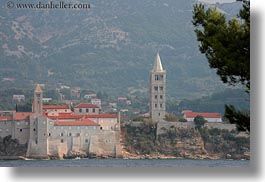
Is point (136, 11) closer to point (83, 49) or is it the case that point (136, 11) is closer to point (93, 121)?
point (83, 49)

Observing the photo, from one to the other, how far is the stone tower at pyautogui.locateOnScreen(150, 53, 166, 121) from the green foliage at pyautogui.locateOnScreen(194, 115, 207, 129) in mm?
968

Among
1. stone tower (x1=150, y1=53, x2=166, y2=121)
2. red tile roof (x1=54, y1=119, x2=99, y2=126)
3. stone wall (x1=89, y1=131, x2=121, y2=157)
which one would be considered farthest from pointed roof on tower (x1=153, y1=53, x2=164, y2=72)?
stone wall (x1=89, y1=131, x2=121, y2=157)

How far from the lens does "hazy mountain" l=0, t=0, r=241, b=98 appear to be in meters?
18.4

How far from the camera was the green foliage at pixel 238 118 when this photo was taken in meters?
13.6

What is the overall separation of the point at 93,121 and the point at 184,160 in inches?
96.3

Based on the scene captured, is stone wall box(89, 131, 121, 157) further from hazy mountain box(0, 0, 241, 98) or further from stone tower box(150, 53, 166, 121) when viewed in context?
hazy mountain box(0, 0, 241, 98)

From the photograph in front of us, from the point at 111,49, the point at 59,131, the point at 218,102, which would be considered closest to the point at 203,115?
the point at 218,102

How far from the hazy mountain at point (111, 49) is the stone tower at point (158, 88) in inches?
5.8


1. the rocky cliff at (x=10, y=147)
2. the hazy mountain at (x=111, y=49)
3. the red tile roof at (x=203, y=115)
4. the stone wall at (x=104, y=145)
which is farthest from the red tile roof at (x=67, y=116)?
the red tile roof at (x=203, y=115)

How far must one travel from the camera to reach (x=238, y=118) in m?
13.7

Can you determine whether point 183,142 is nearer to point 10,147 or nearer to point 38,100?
point 38,100

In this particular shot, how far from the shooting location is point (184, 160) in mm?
20234

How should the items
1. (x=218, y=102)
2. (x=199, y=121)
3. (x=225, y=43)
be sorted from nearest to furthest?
(x=225, y=43), (x=218, y=102), (x=199, y=121)

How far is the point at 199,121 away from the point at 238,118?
33.6 feet
